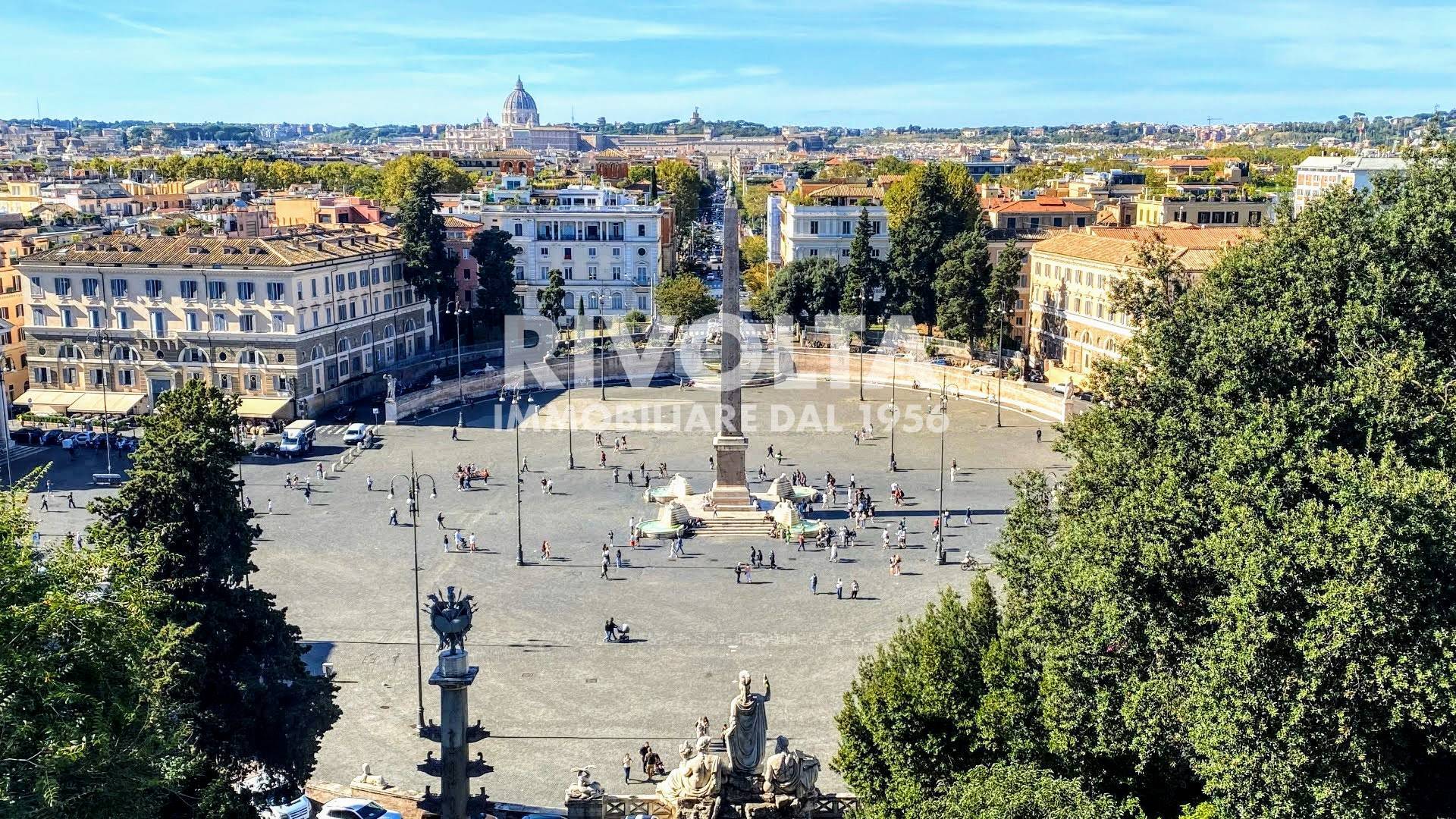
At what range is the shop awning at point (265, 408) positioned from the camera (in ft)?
170

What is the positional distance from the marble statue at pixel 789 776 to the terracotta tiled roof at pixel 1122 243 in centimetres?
3496

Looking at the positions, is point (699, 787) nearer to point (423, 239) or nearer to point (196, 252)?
point (196, 252)

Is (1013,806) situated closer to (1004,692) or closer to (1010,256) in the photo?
(1004,692)

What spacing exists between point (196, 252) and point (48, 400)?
26.3 ft

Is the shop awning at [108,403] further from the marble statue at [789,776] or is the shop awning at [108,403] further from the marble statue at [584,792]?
the marble statue at [789,776]

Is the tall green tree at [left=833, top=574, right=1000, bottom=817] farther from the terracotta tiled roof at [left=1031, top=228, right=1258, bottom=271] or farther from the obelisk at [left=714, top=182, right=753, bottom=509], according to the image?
the terracotta tiled roof at [left=1031, top=228, right=1258, bottom=271]

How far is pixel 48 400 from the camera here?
175 ft

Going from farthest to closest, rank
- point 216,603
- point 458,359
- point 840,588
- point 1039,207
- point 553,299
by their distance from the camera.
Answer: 1. point 1039,207
2. point 553,299
3. point 458,359
4. point 840,588
5. point 216,603

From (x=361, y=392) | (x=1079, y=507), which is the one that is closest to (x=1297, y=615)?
(x=1079, y=507)

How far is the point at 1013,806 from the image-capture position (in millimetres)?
15359

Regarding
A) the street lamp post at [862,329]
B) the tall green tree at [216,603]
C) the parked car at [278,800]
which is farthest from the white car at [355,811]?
the street lamp post at [862,329]

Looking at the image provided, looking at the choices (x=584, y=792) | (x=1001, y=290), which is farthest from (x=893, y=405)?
(x=584, y=792)

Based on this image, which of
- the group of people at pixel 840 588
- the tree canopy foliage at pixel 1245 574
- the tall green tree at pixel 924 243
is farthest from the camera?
the tall green tree at pixel 924 243

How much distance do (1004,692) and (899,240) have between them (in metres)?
50.2
